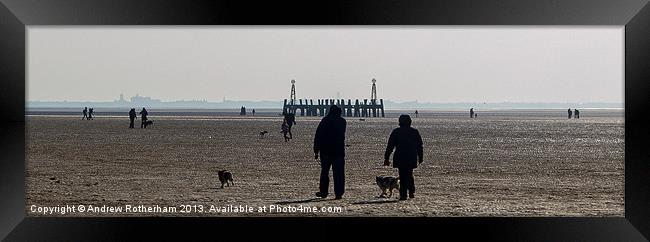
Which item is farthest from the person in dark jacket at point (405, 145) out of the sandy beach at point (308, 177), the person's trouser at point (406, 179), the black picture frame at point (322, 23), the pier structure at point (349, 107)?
the pier structure at point (349, 107)

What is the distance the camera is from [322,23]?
7160 millimetres

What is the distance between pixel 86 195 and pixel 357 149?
12.4 metres

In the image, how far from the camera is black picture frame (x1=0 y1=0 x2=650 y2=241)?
22.5 feet

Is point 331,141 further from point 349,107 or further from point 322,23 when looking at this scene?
point 349,107

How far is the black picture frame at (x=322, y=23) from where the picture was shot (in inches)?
270

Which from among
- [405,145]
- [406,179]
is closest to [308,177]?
[406,179]

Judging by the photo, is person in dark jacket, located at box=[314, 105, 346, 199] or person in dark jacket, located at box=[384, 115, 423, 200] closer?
person in dark jacket, located at box=[384, 115, 423, 200]

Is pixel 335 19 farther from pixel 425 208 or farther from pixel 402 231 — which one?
pixel 425 208

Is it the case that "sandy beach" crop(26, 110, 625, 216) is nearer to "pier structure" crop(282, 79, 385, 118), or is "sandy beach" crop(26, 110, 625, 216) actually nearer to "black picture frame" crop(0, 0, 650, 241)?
"black picture frame" crop(0, 0, 650, 241)

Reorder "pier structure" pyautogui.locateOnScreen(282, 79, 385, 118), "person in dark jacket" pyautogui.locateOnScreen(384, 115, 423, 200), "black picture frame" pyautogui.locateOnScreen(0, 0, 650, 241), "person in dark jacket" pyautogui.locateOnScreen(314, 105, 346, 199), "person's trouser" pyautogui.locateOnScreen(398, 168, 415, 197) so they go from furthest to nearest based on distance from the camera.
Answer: "pier structure" pyautogui.locateOnScreen(282, 79, 385, 118)
"person's trouser" pyautogui.locateOnScreen(398, 168, 415, 197)
"person in dark jacket" pyautogui.locateOnScreen(314, 105, 346, 199)
"person in dark jacket" pyautogui.locateOnScreen(384, 115, 423, 200)
"black picture frame" pyautogui.locateOnScreen(0, 0, 650, 241)

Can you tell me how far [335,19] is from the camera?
703 cm

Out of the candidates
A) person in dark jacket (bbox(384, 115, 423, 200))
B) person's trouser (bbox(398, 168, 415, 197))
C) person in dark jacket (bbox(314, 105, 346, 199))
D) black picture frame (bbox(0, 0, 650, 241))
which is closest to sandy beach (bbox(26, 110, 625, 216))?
person's trouser (bbox(398, 168, 415, 197))

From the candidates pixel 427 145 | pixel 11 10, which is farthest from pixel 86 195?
pixel 427 145

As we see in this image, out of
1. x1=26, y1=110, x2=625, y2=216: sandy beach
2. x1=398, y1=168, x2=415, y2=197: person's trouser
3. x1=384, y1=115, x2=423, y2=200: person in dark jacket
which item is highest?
x1=384, y1=115, x2=423, y2=200: person in dark jacket
